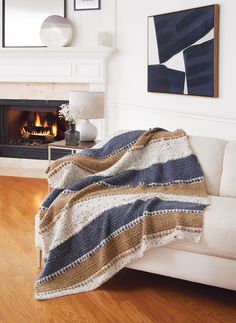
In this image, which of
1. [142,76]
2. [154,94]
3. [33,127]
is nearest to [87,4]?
[142,76]

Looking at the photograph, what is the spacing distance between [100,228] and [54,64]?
138 inches

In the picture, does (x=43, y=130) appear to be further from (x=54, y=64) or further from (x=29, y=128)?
(x=54, y=64)

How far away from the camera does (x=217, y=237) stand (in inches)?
108

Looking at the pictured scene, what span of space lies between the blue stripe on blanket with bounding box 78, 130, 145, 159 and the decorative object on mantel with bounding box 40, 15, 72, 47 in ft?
8.68

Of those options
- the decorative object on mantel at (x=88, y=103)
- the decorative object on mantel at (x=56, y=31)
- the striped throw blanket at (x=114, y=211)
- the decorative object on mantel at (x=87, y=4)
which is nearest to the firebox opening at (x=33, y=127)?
the decorative object on mantel at (x=56, y=31)

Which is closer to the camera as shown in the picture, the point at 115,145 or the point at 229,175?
the point at 229,175

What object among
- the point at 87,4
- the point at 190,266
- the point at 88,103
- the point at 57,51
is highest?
the point at 87,4

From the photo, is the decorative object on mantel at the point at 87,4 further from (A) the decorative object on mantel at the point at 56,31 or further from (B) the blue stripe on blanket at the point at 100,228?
(B) the blue stripe on blanket at the point at 100,228

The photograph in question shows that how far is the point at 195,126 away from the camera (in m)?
4.66

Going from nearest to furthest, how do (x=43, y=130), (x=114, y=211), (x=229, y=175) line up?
1. (x=114, y=211)
2. (x=229, y=175)
3. (x=43, y=130)

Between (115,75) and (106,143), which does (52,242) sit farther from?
(115,75)

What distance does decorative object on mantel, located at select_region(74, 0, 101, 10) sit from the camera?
→ 5.89 m

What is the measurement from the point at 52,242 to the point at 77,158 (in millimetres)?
633

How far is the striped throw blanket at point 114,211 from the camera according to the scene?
2.88 m
